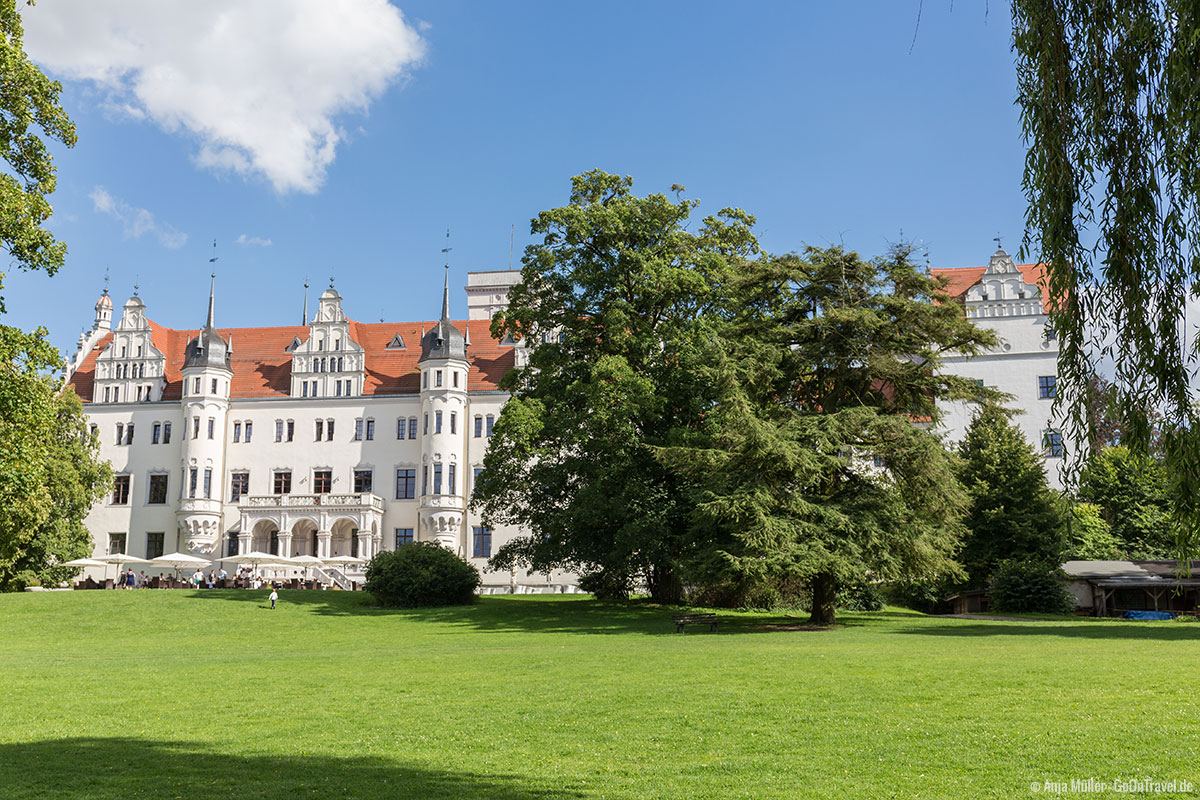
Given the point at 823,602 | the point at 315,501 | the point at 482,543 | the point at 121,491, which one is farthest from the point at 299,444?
the point at 823,602

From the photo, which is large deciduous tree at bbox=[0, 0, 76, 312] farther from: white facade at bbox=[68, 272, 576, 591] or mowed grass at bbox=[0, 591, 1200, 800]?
white facade at bbox=[68, 272, 576, 591]

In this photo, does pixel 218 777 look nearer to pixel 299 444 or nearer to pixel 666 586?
pixel 666 586

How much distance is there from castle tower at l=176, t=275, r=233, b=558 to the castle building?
9cm

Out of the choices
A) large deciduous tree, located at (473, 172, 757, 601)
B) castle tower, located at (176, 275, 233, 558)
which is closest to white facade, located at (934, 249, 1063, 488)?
large deciduous tree, located at (473, 172, 757, 601)

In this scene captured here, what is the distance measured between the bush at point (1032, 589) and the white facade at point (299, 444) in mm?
26795

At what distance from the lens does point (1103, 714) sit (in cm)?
1268

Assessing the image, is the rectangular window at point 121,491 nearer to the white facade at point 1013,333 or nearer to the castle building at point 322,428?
the castle building at point 322,428

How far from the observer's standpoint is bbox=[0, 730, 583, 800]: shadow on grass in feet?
30.6

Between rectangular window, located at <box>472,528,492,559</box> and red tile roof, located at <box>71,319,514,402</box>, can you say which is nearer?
rectangular window, located at <box>472,528,492,559</box>

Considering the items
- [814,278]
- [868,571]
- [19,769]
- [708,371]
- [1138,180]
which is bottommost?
[19,769]

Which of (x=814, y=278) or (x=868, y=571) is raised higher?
(x=814, y=278)

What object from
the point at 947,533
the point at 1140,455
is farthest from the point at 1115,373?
the point at 947,533

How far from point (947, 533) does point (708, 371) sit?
31.1ft

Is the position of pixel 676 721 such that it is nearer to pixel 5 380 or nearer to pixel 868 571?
pixel 5 380
